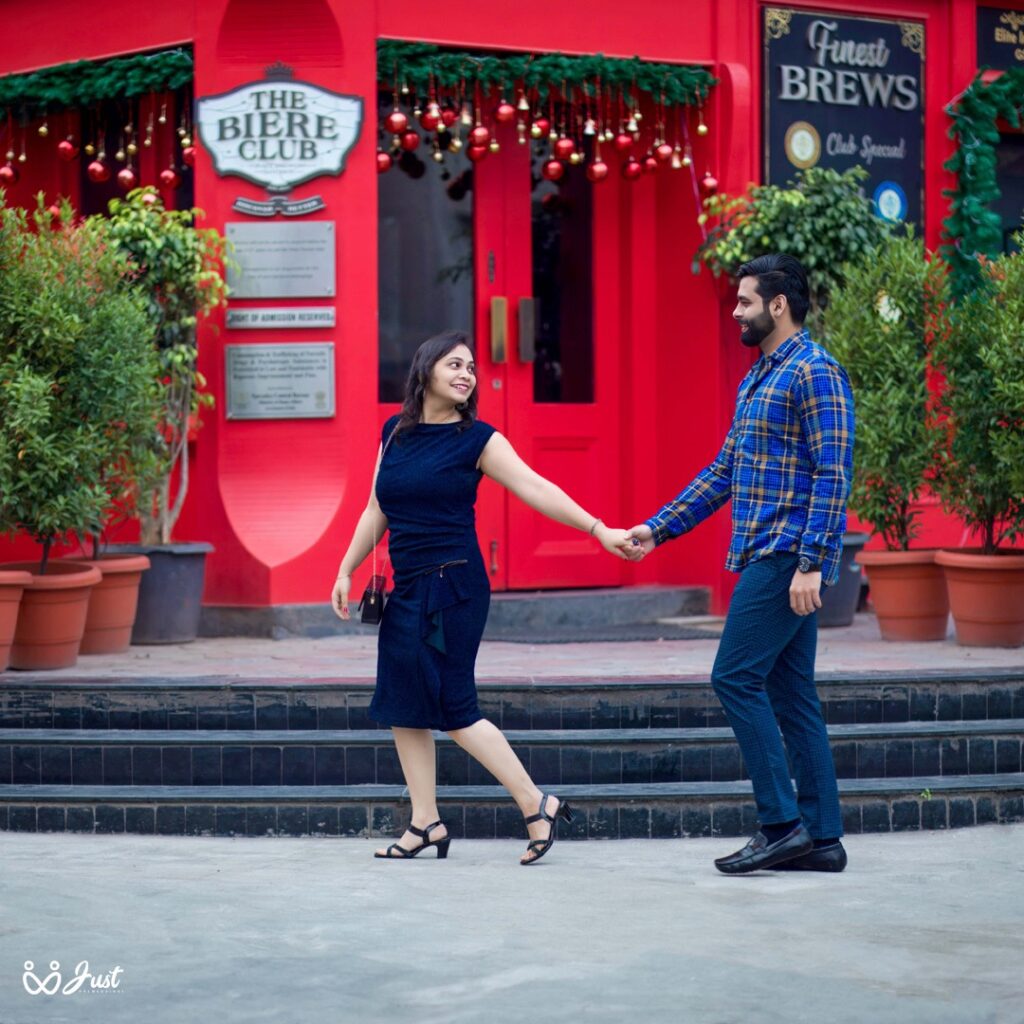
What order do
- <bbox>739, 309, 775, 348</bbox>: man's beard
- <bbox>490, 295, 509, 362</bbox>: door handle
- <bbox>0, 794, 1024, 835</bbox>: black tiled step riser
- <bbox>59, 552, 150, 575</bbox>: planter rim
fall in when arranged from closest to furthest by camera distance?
<bbox>739, 309, 775, 348</bbox>: man's beard, <bbox>0, 794, 1024, 835</bbox>: black tiled step riser, <bbox>59, 552, 150, 575</bbox>: planter rim, <bbox>490, 295, 509, 362</bbox>: door handle

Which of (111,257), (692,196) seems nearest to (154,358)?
Answer: (111,257)

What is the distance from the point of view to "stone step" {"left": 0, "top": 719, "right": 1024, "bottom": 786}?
7188 mm

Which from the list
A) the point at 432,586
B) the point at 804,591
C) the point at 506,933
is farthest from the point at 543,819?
the point at 804,591

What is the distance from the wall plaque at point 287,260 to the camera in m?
9.85

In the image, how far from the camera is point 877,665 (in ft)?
27.0

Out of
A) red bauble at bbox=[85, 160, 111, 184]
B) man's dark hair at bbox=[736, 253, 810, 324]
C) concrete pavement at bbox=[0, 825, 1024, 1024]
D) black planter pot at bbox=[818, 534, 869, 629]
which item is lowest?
concrete pavement at bbox=[0, 825, 1024, 1024]

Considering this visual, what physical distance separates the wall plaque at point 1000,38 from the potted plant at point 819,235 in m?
1.87

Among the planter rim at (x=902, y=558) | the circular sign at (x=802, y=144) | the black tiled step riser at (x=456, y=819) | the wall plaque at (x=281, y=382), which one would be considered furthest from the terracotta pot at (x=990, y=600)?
the wall plaque at (x=281, y=382)

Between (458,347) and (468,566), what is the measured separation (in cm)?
76

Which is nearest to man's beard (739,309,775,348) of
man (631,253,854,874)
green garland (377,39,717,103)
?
man (631,253,854,874)

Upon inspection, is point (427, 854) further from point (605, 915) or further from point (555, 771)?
point (605, 915)

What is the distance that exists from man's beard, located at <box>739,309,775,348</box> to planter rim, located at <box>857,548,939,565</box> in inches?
142

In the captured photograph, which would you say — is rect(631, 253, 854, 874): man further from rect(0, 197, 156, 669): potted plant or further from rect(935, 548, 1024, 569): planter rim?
rect(0, 197, 156, 669): potted plant
